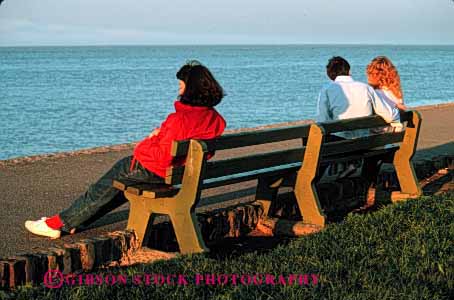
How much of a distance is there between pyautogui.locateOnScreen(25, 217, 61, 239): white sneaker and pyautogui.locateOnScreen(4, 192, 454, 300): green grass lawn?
1.16m

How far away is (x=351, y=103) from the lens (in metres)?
7.93

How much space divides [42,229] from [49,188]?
2.15 meters

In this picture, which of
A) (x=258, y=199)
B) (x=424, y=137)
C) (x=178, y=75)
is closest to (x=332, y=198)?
(x=258, y=199)

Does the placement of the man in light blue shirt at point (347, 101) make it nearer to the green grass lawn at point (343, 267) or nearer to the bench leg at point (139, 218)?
the green grass lawn at point (343, 267)

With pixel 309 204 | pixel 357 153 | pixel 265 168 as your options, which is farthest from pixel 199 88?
pixel 357 153

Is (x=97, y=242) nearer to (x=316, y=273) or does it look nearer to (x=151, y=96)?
(x=316, y=273)

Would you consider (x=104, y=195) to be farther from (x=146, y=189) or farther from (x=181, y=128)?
(x=181, y=128)

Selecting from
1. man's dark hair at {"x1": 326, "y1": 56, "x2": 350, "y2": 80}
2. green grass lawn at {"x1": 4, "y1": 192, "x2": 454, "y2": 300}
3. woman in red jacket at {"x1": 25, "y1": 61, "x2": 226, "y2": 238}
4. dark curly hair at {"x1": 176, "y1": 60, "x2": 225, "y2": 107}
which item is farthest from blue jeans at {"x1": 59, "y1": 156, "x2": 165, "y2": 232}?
man's dark hair at {"x1": 326, "y1": 56, "x2": 350, "y2": 80}

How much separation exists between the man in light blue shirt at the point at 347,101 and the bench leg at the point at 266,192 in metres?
1.36

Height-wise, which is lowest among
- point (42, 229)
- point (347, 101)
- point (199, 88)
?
point (42, 229)

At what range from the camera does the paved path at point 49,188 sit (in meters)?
6.38

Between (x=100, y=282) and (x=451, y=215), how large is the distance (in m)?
3.24

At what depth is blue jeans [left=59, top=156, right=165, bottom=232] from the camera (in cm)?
603

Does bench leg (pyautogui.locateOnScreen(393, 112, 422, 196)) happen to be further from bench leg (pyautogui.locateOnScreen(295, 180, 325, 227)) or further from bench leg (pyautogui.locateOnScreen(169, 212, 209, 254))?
bench leg (pyautogui.locateOnScreen(169, 212, 209, 254))
